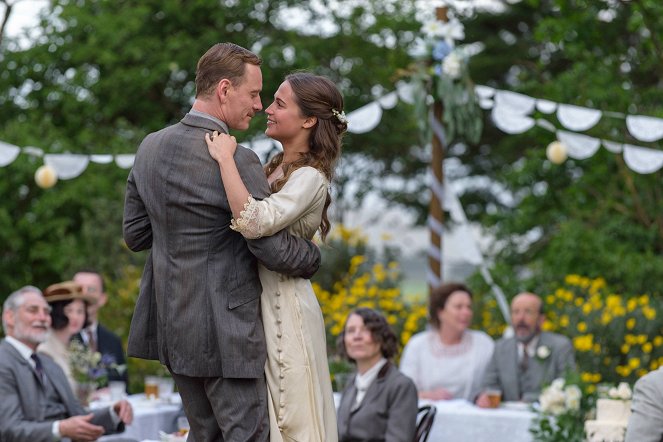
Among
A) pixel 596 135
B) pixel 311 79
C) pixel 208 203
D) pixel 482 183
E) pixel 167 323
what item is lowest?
pixel 482 183

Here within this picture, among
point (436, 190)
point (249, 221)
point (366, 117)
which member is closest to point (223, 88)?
point (249, 221)

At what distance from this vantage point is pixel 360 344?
6.14 meters

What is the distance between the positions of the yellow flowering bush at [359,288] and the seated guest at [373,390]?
3616 millimetres

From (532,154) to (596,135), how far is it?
958 millimetres

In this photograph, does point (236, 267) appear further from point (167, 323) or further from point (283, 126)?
point (283, 126)

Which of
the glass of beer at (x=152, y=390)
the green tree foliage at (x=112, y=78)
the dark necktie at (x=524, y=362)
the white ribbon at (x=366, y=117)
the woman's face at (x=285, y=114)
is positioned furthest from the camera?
the green tree foliage at (x=112, y=78)

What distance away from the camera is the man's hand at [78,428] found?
541 centimetres

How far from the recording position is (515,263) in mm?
14141

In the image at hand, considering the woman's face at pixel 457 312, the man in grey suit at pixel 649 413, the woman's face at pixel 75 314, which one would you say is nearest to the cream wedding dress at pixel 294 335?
the man in grey suit at pixel 649 413

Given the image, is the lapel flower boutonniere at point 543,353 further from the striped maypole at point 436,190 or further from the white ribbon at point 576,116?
the white ribbon at point 576,116

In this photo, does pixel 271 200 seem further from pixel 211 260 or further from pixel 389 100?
pixel 389 100

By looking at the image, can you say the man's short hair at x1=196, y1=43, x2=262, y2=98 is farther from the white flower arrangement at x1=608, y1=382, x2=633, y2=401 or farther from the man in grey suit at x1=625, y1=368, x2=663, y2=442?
the white flower arrangement at x1=608, y1=382, x2=633, y2=401

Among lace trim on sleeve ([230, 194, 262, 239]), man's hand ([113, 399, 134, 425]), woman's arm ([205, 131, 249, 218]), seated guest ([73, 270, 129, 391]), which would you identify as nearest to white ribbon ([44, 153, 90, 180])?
seated guest ([73, 270, 129, 391])

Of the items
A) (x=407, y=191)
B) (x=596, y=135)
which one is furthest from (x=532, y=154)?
(x=407, y=191)
